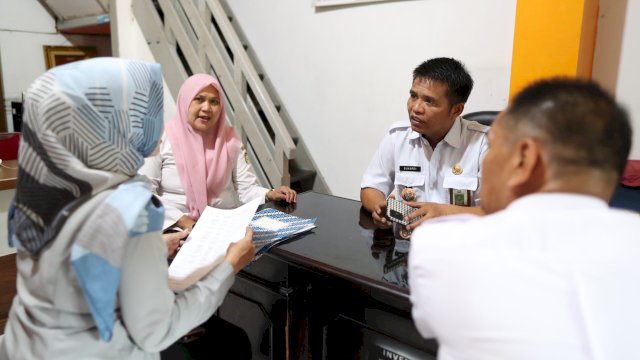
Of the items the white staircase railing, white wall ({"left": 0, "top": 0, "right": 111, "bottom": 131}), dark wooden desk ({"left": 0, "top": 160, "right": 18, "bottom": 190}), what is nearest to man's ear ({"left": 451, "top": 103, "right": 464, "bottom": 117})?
the white staircase railing

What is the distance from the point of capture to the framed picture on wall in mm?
4391

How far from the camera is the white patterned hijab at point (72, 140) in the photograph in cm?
78

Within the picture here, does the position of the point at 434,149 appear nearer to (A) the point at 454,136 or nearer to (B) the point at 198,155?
(A) the point at 454,136

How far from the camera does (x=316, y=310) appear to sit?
47.3 inches

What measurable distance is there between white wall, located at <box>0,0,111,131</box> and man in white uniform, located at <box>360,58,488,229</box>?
12.8 ft

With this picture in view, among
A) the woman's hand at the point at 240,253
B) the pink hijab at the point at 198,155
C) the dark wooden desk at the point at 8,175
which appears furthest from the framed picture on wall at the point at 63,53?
the woman's hand at the point at 240,253

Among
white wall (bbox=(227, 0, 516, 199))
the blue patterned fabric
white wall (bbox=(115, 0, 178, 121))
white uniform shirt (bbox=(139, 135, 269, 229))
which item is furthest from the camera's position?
white wall (bbox=(115, 0, 178, 121))

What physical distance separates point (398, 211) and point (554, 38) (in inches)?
53.7

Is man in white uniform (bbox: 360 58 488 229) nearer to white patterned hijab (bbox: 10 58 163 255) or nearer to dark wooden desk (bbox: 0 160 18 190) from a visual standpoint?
white patterned hijab (bbox: 10 58 163 255)

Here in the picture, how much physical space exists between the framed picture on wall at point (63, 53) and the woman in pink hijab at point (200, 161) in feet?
10.2

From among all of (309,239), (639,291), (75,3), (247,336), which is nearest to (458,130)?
(309,239)

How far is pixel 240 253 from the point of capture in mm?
1075

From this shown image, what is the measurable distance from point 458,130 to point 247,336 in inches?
44.9

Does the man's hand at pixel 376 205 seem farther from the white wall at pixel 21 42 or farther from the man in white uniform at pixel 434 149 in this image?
the white wall at pixel 21 42
